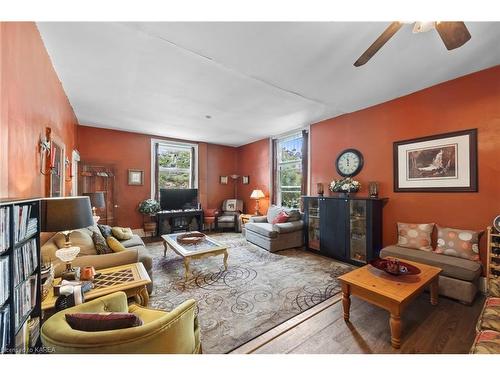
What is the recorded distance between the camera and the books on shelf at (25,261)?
45.3 inches

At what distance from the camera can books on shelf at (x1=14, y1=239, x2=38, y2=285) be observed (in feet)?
3.78

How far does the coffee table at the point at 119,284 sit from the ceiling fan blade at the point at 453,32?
118 inches

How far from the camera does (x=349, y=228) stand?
3.46 metres

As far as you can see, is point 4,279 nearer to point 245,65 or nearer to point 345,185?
point 245,65

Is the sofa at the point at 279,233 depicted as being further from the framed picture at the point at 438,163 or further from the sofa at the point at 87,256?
the sofa at the point at 87,256

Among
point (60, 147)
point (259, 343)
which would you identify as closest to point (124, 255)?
point (259, 343)

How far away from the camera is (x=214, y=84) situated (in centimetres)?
280

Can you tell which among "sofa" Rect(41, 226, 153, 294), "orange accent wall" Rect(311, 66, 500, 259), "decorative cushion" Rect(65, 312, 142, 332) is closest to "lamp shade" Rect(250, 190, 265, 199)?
"orange accent wall" Rect(311, 66, 500, 259)

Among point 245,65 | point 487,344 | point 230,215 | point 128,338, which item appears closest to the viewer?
point 128,338

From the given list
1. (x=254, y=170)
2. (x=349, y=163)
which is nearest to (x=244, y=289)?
(x=349, y=163)

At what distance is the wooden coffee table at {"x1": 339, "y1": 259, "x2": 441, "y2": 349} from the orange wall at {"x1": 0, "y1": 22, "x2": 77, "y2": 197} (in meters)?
2.74

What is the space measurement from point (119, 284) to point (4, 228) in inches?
36.5

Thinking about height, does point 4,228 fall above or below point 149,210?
above

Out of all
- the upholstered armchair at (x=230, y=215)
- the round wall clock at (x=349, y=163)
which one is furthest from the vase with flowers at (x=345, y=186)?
the upholstered armchair at (x=230, y=215)
